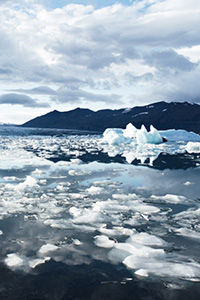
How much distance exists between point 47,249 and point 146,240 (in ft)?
5.00

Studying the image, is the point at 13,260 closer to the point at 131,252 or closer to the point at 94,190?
the point at 131,252

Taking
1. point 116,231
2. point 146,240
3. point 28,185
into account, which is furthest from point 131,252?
point 28,185

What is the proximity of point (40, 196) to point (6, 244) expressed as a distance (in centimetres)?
277

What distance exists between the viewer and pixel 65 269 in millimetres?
3264

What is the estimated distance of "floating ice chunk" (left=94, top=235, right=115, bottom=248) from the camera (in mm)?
3914

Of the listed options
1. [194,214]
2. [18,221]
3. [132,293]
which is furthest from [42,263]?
[194,214]

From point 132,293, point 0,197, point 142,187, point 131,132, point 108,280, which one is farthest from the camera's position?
point 131,132

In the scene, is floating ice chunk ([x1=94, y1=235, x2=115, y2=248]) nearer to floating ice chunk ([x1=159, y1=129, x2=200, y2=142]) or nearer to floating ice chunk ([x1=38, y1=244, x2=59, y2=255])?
floating ice chunk ([x1=38, y1=244, x2=59, y2=255])

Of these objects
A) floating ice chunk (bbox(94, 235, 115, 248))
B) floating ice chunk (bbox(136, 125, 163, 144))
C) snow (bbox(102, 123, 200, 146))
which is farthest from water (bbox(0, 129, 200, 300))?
floating ice chunk (bbox(136, 125, 163, 144))

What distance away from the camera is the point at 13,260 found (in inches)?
135

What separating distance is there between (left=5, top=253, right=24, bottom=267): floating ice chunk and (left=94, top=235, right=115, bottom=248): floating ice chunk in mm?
1143

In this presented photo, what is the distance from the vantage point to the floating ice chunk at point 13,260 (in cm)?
334

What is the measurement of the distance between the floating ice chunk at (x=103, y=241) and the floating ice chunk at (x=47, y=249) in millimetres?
634

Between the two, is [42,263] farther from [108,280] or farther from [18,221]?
[18,221]
